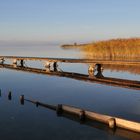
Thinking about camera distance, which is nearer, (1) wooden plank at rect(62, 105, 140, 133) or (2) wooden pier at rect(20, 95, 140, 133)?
(1) wooden plank at rect(62, 105, 140, 133)

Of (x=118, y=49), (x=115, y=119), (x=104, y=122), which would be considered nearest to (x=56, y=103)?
(x=104, y=122)

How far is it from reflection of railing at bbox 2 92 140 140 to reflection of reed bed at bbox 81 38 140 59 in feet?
116

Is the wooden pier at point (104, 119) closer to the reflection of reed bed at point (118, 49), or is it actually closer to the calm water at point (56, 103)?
the calm water at point (56, 103)

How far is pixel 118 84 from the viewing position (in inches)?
1046

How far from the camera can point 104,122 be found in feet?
56.7

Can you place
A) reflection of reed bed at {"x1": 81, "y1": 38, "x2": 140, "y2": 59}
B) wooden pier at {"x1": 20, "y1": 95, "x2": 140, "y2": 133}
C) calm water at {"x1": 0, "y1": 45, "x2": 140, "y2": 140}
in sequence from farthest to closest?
reflection of reed bed at {"x1": 81, "y1": 38, "x2": 140, "y2": 59} < calm water at {"x1": 0, "y1": 45, "x2": 140, "y2": 140} < wooden pier at {"x1": 20, "y1": 95, "x2": 140, "y2": 133}

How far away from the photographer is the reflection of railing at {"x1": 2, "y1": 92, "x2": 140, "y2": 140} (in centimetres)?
1592

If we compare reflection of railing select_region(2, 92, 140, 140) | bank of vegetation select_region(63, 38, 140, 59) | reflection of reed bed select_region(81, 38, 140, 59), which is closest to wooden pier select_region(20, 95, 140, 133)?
reflection of railing select_region(2, 92, 140, 140)

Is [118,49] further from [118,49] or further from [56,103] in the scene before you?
[56,103]

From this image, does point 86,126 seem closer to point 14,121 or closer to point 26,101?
point 14,121

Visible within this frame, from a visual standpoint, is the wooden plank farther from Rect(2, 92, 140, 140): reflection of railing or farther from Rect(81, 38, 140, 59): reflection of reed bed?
Rect(81, 38, 140, 59): reflection of reed bed

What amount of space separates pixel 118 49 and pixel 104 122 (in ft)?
132

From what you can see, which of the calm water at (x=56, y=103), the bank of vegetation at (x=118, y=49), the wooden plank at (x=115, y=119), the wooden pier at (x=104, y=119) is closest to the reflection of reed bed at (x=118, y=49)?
the bank of vegetation at (x=118, y=49)

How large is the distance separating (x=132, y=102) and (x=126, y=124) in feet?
25.6
